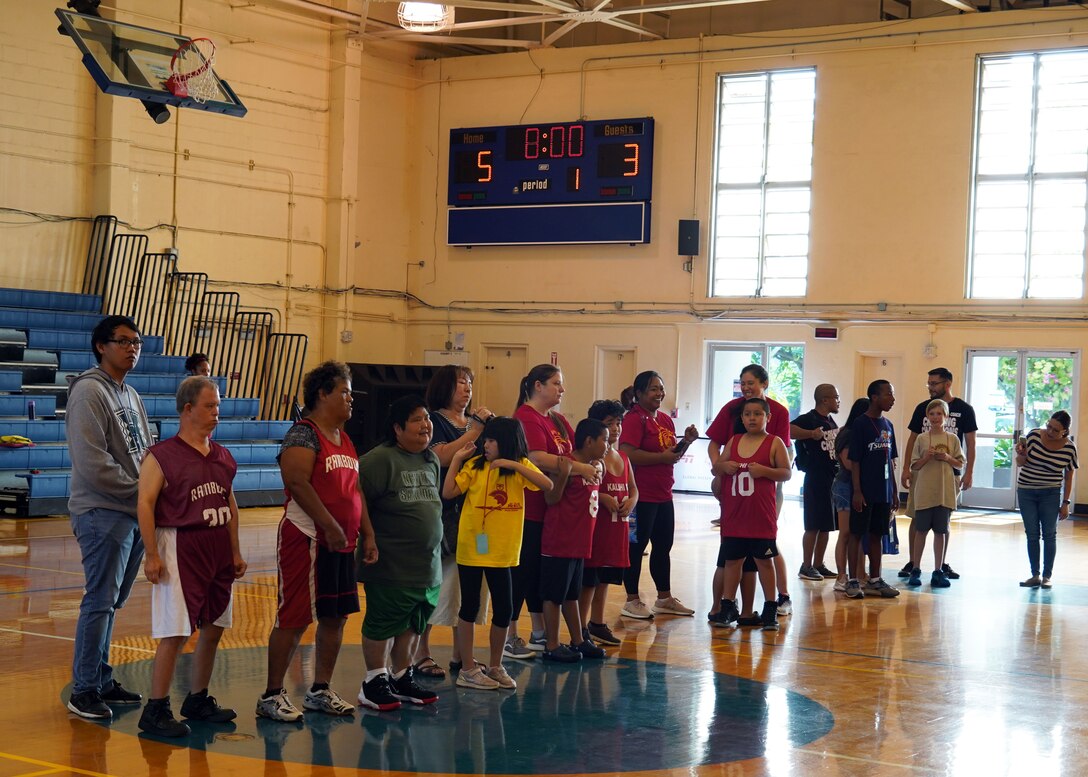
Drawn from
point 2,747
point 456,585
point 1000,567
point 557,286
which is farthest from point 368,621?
point 557,286

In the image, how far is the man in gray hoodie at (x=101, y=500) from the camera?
5285mm

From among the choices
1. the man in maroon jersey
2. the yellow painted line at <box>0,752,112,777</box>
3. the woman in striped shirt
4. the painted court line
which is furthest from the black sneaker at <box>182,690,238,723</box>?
the woman in striped shirt

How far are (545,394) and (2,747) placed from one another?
3.11 meters

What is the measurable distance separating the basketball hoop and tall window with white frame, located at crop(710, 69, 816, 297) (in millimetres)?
9131

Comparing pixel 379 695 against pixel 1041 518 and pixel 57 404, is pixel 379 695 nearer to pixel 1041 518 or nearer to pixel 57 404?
pixel 1041 518

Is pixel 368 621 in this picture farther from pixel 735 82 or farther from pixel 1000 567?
pixel 735 82

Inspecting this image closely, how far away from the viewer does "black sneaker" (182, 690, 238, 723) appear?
5.25 meters

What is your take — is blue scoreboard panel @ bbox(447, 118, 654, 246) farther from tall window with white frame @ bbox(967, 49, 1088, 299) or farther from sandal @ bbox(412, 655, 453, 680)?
sandal @ bbox(412, 655, 453, 680)

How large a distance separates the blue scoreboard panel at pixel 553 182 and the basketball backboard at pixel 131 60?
799 centimetres

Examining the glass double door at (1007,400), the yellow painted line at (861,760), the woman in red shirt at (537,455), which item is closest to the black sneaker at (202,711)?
the woman in red shirt at (537,455)

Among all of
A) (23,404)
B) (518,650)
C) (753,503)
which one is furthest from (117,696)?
(23,404)

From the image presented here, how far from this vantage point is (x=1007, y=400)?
709 inches

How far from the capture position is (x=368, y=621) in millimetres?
5566

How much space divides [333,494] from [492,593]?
1.17 meters
